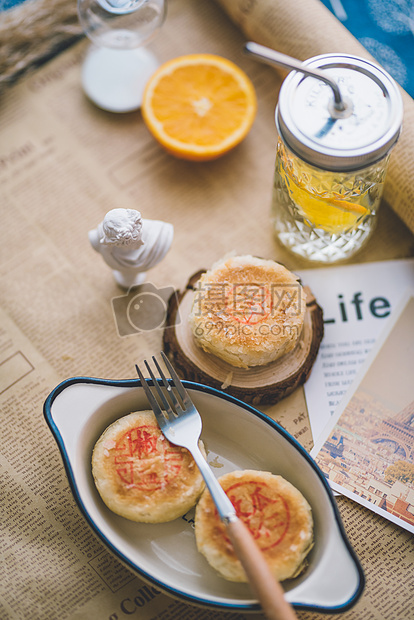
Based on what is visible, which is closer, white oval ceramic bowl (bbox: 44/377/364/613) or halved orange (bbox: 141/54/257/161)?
white oval ceramic bowl (bbox: 44/377/364/613)

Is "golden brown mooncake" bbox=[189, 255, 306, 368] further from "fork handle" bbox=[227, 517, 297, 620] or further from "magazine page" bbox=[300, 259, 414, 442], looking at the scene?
"fork handle" bbox=[227, 517, 297, 620]

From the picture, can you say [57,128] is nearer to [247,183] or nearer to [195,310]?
[247,183]

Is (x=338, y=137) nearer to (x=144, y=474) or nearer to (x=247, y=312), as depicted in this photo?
(x=247, y=312)


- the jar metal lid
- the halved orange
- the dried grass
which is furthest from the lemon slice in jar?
the dried grass

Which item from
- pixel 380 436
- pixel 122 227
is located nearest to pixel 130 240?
pixel 122 227

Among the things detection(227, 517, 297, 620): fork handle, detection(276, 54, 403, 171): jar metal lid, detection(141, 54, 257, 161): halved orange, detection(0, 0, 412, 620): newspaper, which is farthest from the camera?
detection(141, 54, 257, 161): halved orange

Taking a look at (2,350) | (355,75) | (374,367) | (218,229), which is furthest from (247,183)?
(2,350)
